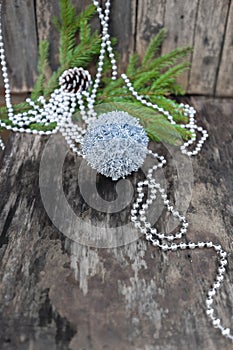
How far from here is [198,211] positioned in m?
0.93

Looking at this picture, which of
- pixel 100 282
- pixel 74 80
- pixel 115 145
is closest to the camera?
pixel 100 282

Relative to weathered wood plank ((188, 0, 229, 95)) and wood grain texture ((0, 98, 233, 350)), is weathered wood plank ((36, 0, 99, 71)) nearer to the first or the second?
weathered wood plank ((188, 0, 229, 95))

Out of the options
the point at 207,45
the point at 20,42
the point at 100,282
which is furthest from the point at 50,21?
the point at 100,282

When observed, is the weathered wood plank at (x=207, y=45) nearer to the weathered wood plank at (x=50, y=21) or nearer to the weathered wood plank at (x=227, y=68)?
the weathered wood plank at (x=227, y=68)

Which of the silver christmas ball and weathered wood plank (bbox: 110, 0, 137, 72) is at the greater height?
weathered wood plank (bbox: 110, 0, 137, 72)

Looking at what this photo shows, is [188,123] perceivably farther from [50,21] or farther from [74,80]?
[50,21]

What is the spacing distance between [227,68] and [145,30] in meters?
0.23

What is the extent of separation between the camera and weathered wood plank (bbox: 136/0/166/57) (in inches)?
46.3

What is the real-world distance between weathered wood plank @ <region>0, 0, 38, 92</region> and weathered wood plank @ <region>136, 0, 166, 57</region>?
255mm

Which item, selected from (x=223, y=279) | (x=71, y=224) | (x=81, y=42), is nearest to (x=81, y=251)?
(x=71, y=224)

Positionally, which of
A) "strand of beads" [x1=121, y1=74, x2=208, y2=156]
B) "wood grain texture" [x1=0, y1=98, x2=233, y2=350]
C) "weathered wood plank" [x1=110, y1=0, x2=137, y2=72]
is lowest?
"wood grain texture" [x1=0, y1=98, x2=233, y2=350]

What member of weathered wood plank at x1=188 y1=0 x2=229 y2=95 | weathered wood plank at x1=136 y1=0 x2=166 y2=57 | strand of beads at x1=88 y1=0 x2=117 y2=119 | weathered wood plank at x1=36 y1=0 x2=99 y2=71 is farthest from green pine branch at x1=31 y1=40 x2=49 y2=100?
weathered wood plank at x1=188 y1=0 x2=229 y2=95

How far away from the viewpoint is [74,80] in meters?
1.15

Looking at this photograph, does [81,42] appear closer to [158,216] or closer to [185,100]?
[185,100]
